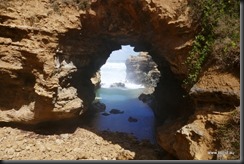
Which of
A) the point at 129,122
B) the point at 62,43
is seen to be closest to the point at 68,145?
the point at 62,43

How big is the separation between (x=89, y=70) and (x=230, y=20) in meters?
8.01

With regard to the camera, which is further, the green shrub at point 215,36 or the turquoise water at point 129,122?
the turquoise water at point 129,122

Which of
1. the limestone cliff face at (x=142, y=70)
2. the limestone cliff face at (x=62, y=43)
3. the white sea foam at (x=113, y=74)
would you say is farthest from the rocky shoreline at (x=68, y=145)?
the white sea foam at (x=113, y=74)

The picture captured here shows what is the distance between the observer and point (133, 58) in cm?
3494

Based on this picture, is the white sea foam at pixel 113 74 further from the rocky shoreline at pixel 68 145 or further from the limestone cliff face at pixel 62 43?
the limestone cliff face at pixel 62 43

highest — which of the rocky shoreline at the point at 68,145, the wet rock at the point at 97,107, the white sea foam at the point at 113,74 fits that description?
the white sea foam at the point at 113,74

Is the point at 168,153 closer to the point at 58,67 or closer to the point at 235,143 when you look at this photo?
the point at 235,143

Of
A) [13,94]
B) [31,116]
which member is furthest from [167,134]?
[13,94]

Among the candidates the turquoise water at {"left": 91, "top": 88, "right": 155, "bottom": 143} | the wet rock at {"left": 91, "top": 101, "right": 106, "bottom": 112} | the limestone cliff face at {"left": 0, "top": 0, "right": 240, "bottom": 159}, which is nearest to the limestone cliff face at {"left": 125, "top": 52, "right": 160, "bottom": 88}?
the turquoise water at {"left": 91, "top": 88, "right": 155, "bottom": 143}

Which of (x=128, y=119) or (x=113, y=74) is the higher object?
(x=113, y=74)

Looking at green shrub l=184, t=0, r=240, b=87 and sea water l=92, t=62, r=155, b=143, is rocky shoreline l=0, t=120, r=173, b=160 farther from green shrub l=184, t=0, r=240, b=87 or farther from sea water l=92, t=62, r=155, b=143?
green shrub l=184, t=0, r=240, b=87

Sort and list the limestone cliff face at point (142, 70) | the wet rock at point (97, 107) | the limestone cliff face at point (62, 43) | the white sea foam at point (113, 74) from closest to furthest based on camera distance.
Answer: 1. the limestone cliff face at point (62, 43)
2. the wet rock at point (97, 107)
3. the limestone cliff face at point (142, 70)
4. the white sea foam at point (113, 74)

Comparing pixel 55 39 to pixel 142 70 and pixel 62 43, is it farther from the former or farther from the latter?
pixel 142 70

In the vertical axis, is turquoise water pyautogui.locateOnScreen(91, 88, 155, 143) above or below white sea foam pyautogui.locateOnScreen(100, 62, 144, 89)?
below
